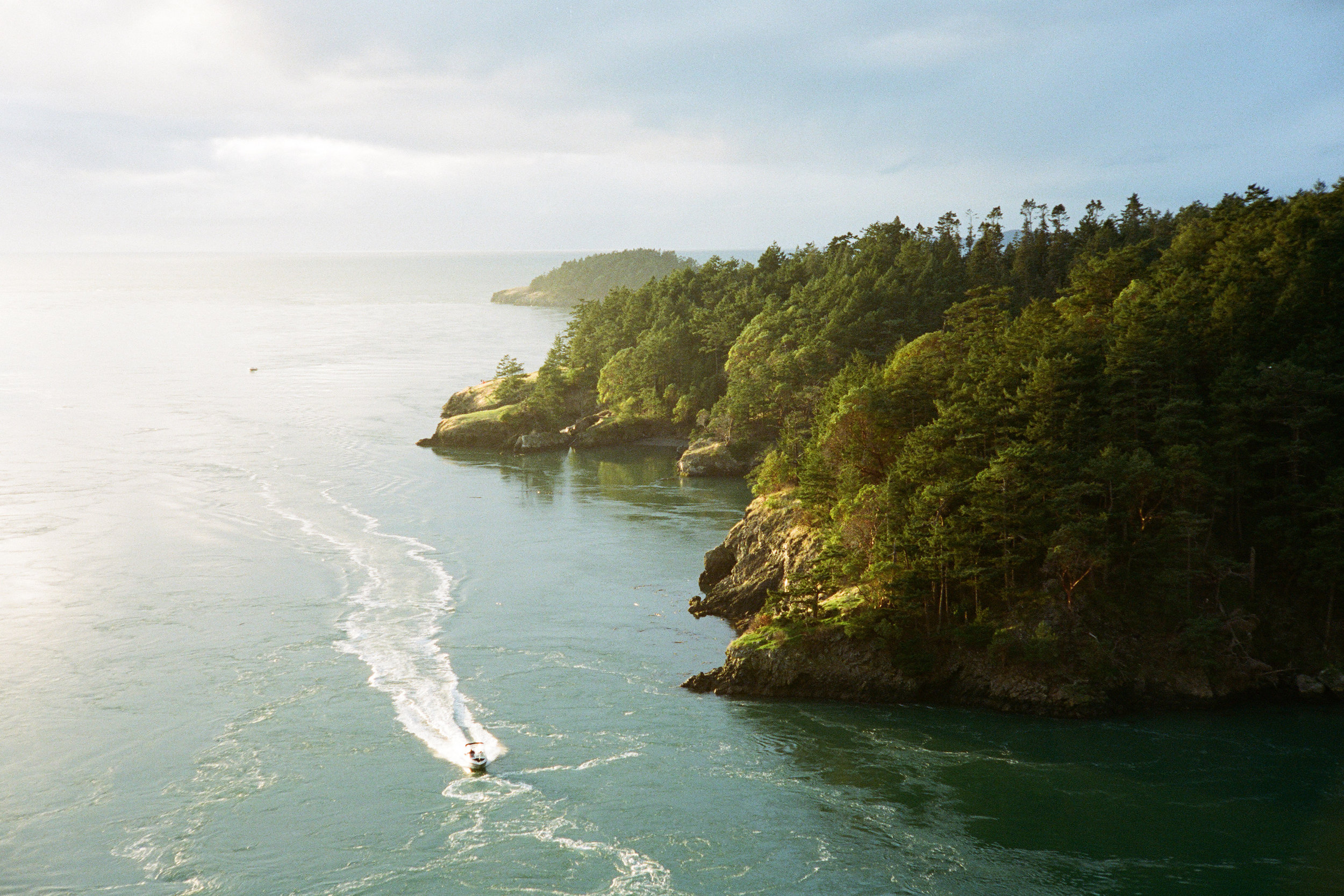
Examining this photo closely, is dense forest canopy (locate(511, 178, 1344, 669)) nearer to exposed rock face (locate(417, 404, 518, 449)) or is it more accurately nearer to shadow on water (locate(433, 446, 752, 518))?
shadow on water (locate(433, 446, 752, 518))

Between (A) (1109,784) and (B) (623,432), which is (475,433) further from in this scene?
(A) (1109,784)

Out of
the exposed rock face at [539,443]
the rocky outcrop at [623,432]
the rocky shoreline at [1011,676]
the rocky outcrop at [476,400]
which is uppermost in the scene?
the rocky outcrop at [476,400]

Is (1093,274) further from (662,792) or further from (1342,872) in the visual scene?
(662,792)

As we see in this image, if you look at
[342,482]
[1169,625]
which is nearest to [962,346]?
[1169,625]

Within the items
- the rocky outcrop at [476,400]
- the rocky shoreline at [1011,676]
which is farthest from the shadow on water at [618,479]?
the rocky shoreline at [1011,676]

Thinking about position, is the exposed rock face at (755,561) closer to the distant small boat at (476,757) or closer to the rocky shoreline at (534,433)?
the distant small boat at (476,757)

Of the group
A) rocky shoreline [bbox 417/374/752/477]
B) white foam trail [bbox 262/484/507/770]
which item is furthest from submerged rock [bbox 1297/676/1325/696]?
rocky shoreline [bbox 417/374/752/477]
